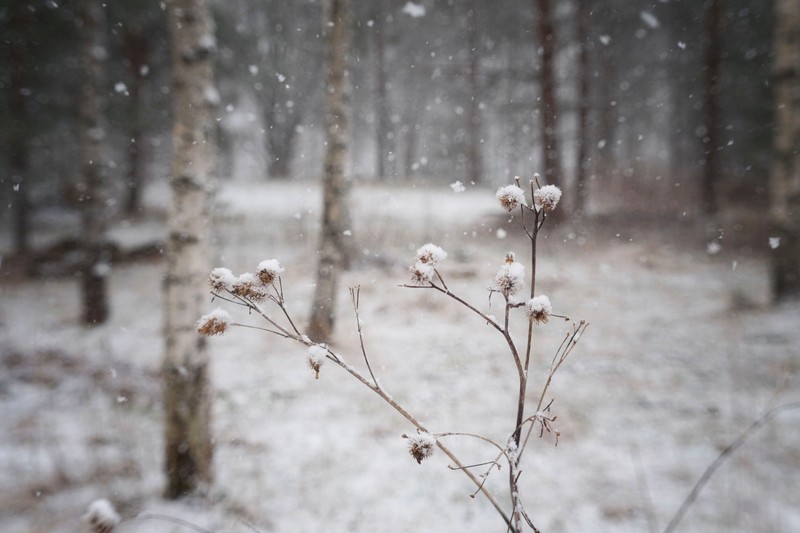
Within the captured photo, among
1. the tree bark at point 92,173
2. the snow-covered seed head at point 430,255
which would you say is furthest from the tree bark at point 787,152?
the tree bark at point 92,173

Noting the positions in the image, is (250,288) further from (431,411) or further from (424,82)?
(424,82)

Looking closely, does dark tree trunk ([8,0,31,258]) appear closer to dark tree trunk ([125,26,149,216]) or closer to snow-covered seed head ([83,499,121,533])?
dark tree trunk ([125,26,149,216])

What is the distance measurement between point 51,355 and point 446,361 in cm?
476

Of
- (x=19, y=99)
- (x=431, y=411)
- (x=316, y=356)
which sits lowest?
(x=431, y=411)

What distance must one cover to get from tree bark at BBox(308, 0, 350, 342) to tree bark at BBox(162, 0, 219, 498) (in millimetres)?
1792

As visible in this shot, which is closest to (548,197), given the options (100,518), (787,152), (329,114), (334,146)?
(100,518)

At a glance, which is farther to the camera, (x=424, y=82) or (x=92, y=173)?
(x=424, y=82)

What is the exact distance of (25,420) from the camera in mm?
3662

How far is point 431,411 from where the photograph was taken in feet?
11.4

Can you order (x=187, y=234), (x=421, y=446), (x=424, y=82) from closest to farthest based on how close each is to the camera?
(x=421, y=446)
(x=187, y=234)
(x=424, y=82)

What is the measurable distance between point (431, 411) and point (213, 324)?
2.91 meters

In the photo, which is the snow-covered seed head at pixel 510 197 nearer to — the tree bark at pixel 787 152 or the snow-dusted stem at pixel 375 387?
the snow-dusted stem at pixel 375 387

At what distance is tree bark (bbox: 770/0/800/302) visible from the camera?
5.46m

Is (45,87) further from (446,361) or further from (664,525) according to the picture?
(664,525)
